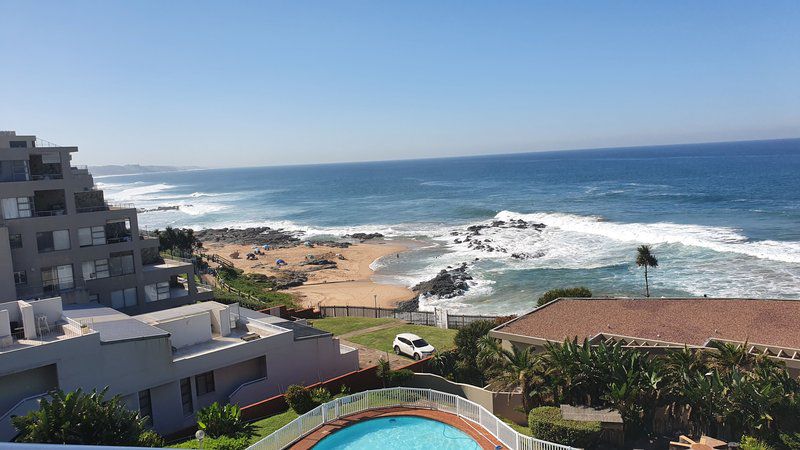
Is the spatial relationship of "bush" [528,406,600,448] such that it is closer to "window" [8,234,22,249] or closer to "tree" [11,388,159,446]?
"tree" [11,388,159,446]

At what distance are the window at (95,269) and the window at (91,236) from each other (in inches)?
35.5

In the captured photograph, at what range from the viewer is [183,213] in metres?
126

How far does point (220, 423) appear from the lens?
1752 cm

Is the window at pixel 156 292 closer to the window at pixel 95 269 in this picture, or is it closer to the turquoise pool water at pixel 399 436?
the window at pixel 95 269

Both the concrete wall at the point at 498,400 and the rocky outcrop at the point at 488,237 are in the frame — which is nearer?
the concrete wall at the point at 498,400

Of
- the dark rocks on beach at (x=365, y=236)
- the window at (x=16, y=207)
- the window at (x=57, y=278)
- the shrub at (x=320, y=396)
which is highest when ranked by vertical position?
the window at (x=16, y=207)

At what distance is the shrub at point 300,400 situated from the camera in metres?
19.6

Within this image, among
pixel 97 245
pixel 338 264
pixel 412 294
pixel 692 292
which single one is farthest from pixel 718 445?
pixel 338 264

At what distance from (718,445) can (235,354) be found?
50.1ft

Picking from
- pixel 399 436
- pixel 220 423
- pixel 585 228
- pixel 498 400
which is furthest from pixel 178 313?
pixel 585 228

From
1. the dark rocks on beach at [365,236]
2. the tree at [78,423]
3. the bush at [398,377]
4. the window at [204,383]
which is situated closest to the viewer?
the tree at [78,423]

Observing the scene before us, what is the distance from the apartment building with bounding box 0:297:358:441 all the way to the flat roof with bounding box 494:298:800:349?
8.50 metres

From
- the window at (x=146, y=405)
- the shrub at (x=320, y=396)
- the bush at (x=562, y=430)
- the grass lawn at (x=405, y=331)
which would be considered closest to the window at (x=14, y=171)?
the window at (x=146, y=405)

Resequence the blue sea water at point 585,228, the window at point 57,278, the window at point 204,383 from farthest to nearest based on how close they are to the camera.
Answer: the blue sea water at point 585,228 → the window at point 57,278 → the window at point 204,383
